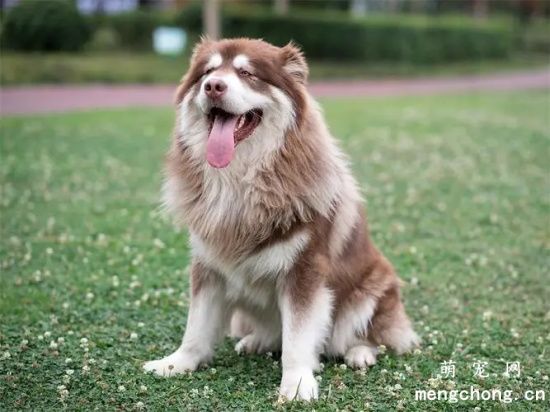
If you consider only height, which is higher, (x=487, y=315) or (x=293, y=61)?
(x=293, y=61)

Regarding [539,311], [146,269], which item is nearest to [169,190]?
[146,269]

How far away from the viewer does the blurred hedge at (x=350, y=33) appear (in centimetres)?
2723

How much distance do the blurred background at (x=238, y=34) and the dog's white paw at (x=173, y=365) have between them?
1727 centimetres

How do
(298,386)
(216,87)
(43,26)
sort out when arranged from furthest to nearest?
(43,26) < (298,386) < (216,87)

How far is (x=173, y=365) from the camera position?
4578 millimetres

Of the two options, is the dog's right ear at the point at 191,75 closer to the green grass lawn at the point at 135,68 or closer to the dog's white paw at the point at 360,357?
the dog's white paw at the point at 360,357

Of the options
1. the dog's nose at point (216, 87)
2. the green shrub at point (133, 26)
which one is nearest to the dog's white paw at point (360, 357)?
the dog's nose at point (216, 87)

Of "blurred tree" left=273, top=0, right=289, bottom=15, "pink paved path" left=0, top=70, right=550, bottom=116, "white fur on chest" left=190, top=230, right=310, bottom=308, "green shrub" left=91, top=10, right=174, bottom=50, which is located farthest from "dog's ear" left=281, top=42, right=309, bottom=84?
"green shrub" left=91, top=10, right=174, bottom=50

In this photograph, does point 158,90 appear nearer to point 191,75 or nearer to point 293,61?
point 191,75

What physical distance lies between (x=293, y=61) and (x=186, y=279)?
2.74 meters

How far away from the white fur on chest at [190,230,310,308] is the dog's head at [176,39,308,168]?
21.2 inches

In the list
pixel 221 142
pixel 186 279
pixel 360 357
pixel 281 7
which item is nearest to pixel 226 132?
pixel 221 142

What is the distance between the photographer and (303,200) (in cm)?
436

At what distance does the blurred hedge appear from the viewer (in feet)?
89.4
